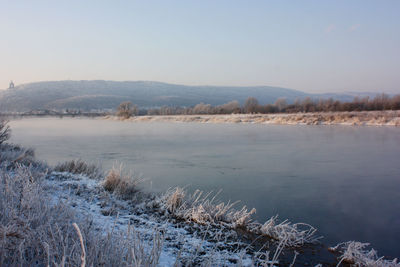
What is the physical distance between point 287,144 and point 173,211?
875 cm

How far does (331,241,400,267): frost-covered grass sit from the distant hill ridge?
265ft

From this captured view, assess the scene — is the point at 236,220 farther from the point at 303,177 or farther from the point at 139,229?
the point at 303,177

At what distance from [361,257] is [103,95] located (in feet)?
362

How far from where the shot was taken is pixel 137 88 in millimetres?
156250

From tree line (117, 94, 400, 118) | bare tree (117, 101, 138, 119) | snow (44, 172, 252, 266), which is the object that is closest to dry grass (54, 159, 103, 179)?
snow (44, 172, 252, 266)

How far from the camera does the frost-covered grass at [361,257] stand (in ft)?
9.95

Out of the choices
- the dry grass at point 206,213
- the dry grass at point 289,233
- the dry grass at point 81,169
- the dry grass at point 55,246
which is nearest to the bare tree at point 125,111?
the dry grass at point 81,169

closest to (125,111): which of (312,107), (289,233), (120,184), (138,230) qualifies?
(312,107)

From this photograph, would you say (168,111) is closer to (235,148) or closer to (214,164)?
(235,148)

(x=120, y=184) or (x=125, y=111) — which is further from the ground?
(x=125, y=111)

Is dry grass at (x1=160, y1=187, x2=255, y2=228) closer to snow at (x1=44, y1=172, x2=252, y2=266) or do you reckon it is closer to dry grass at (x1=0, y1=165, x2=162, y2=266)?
snow at (x1=44, y1=172, x2=252, y2=266)

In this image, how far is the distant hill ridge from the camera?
8381cm

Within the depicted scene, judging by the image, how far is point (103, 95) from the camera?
106000mm

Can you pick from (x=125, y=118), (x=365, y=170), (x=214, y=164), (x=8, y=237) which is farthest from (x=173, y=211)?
(x=125, y=118)
